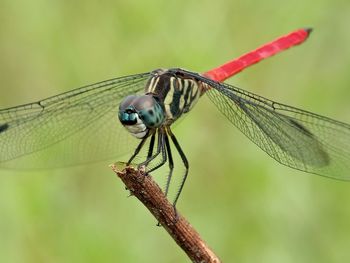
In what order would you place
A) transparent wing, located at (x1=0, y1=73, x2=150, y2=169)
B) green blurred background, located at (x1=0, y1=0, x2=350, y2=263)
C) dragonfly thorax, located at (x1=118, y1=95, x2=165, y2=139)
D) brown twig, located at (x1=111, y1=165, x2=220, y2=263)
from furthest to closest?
green blurred background, located at (x1=0, y1=0, x2=350, y2=263)
transparent wing, located at (x1=0, y1=73, x2=150, y2=169)
dragonfly thorax, located at (x1=118, y1=95, x2=165, y2=139)
brown twig, located at (x1=111, y1=165, x2=220, y2=263)

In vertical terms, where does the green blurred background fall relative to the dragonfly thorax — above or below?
above

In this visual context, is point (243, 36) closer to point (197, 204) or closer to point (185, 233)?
point (197, 204)

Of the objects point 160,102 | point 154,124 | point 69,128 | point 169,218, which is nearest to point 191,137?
point 69,128

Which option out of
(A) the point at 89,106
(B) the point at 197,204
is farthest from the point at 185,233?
(B) the point at 197,204

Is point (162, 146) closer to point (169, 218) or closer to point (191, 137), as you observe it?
point (169, 218)

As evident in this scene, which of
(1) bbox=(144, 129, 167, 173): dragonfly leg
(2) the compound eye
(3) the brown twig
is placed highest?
(2) the compound eye

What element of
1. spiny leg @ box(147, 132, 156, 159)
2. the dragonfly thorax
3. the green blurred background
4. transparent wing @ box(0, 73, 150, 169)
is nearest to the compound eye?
the dragonfly thorax

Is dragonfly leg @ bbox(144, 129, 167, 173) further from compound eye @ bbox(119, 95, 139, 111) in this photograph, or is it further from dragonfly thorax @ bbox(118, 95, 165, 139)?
compound eye @ bbox(119, 95, 139, 111)
